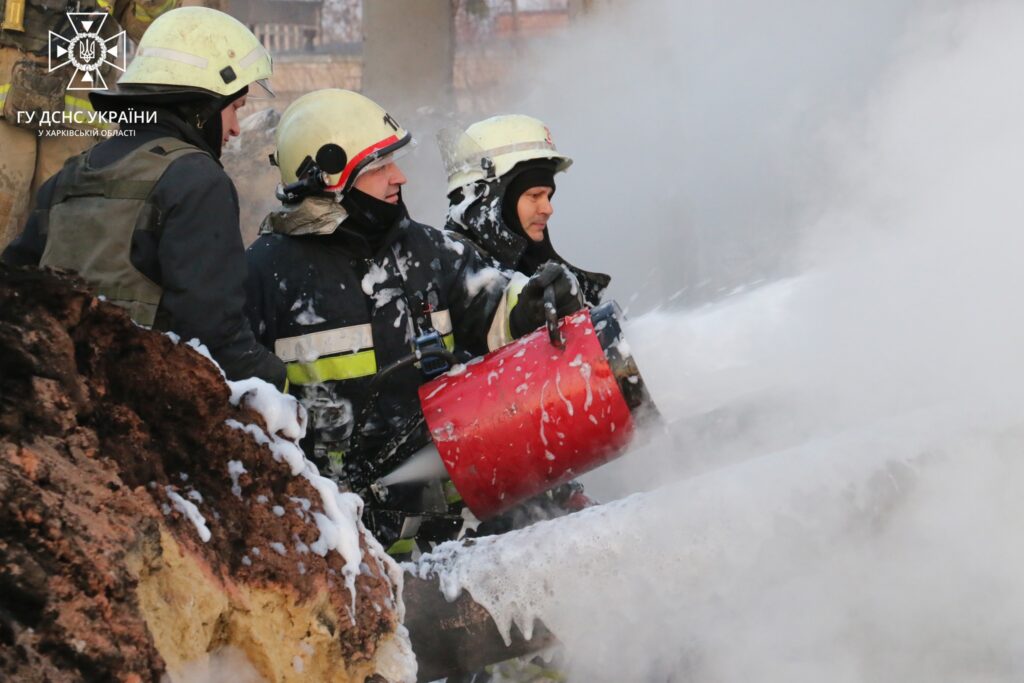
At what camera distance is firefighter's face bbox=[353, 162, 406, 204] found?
329 cm

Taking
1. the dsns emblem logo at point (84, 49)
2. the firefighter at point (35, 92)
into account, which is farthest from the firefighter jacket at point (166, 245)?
the dsns emblem logo at point (84, 49)

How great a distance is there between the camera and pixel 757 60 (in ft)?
30.7

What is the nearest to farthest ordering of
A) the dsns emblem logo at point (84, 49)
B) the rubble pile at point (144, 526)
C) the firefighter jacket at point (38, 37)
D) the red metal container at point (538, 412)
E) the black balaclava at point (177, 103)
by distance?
the rubble pile at point (144, 526)
the red metal container at point (538, 412)
the black balaclava at point (177, 103)
the firefighter jacket at point (38, 37)
the dsns emblem logo at point (84, 49)

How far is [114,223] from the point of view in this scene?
2.73 m

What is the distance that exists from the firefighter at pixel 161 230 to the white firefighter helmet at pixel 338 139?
0.42m

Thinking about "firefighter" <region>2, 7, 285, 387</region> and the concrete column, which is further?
the concrete column

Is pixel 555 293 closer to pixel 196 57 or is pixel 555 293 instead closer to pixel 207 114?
pixel 207 114

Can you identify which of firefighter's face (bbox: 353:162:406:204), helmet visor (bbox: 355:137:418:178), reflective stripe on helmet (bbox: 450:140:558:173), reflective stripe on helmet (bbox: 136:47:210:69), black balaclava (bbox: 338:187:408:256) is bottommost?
black balaclava (bbox: 338:187:408:256)

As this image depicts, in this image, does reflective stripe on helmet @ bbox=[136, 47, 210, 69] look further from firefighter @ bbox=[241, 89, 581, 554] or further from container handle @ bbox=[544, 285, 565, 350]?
container handle @ bbox=[544, 285, 565, 350]

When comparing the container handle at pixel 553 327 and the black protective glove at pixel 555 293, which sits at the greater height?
the black protective glove at pixel 555 293

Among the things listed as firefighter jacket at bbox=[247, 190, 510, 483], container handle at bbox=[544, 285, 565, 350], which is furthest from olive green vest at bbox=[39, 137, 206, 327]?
container handle at bbox=[544, 285, 565, 350]

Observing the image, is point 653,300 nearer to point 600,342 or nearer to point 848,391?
point 848,391

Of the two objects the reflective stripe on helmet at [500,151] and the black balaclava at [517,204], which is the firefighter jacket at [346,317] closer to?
the black balaclava at [517,204]

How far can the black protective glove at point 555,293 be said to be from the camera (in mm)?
3088
